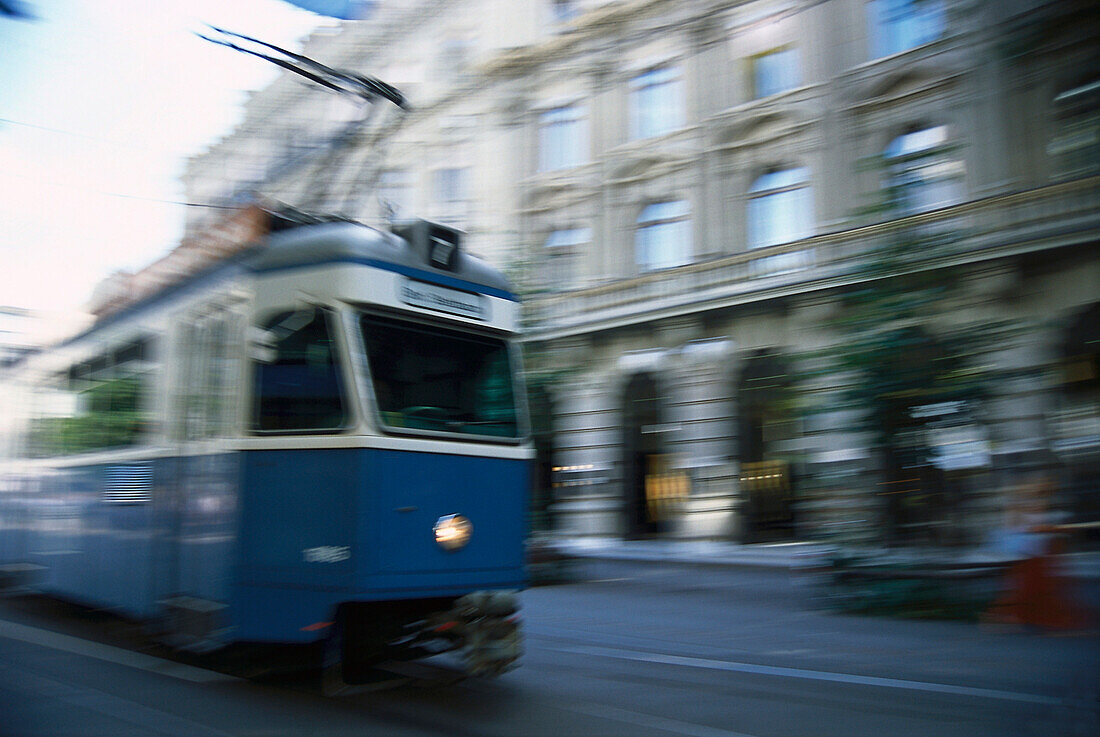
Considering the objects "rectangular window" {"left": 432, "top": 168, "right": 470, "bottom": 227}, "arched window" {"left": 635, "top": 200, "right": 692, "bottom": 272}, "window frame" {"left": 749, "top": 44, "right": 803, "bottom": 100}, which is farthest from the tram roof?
"rectangular window" {"left": 432, "top": 168, "right": 470, "bottom": 227}

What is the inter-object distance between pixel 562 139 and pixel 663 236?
4.34 metres

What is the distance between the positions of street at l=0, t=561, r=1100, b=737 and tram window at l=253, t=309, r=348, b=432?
1.80 metres

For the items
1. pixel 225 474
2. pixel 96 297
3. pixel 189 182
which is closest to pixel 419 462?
pixel 225 474

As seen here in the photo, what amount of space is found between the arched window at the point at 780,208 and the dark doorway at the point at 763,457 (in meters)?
2.47

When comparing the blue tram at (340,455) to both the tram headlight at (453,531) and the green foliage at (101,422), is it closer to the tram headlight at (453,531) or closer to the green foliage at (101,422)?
the tram headlight at (453,531)

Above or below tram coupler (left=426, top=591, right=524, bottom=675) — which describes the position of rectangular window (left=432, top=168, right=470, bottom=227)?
above

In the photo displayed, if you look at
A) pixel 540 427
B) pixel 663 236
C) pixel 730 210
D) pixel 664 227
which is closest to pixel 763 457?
pixel 730 210

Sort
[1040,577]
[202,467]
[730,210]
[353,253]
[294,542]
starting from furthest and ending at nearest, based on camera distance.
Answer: [730,210] → [1040,577] → [202,467] → [353,253] → [294,542]

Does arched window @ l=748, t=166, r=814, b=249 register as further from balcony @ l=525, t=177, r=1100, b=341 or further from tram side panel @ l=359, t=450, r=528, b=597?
tram side panel @ l=359, t=450, r=528, b=597

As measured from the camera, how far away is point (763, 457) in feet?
66.1

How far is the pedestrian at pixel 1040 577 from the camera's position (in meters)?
8.99

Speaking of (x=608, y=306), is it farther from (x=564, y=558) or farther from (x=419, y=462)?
(x=419, y=462)

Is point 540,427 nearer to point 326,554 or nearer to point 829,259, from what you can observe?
point 829,259

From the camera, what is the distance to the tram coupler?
6129mm
